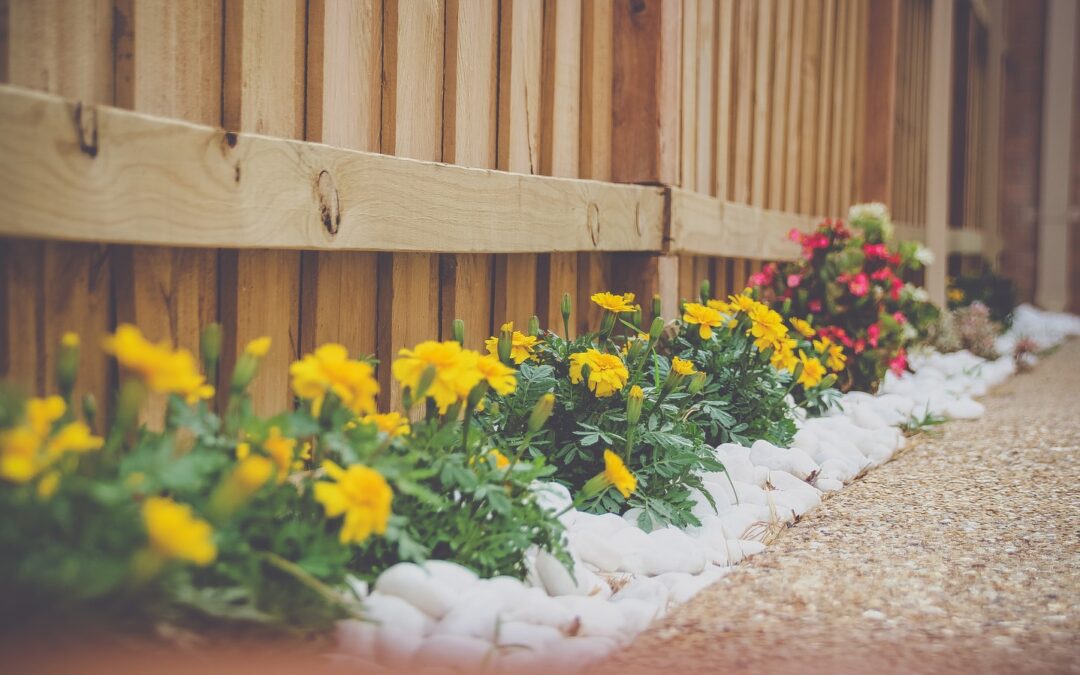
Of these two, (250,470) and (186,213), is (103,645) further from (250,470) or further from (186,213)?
(186,213)

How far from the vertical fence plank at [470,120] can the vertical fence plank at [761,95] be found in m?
1.90

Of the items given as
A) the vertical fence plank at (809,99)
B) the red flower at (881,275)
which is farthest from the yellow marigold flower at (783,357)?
the vertical fence plank at (809,99)

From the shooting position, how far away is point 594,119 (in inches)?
106

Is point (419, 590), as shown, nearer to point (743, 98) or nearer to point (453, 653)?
point (453, 653)

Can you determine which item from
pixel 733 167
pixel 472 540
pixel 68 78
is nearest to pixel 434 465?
pixel 472 540

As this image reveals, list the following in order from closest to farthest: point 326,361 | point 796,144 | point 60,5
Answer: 1. point 326,361
2. point 60,5
3. point 796,144

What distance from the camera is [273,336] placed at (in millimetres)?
1751

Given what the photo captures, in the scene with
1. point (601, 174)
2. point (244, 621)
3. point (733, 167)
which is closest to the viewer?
point (244, 621)

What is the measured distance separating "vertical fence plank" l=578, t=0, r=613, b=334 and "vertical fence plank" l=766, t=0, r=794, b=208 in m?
1.57

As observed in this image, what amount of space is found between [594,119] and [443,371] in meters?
1.46

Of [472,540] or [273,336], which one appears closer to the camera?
[472,540]

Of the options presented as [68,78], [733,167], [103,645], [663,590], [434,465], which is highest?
[733,167]

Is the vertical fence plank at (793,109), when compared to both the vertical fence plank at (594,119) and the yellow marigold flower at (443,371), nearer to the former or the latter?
the vertical fence plank at (594,119)

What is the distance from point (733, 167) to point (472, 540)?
264 centimetres
